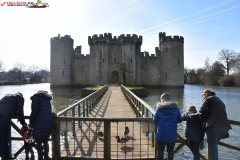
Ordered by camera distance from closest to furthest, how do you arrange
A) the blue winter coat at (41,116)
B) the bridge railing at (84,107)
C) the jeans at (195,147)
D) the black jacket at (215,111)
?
the black jacket at (215,111)
the blue winter coat at (41,116)
the jeans at (195,147)
the bridge railing at (84,107)

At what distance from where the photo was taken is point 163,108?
4387mm

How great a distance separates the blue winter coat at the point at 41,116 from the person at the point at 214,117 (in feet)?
9.70

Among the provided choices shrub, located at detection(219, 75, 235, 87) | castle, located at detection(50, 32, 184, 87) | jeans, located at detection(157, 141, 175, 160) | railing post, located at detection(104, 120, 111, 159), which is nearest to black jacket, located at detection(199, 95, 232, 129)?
jeans, located at detection(157, 141, 175, 160)

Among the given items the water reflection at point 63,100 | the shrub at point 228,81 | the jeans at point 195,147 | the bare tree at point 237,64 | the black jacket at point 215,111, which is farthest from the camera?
the bare tree at point 237,64

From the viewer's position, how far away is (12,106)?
4.71 metres

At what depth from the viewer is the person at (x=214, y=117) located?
4.32 meters

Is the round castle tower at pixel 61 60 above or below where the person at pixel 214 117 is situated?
above

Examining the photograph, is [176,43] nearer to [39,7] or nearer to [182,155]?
[39,7]

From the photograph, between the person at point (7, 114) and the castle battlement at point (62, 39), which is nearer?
the person at point (7, 114)

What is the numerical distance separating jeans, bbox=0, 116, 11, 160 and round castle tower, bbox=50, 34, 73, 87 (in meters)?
45.4

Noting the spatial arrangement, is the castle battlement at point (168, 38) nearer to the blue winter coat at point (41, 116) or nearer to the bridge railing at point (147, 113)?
the bridge railing at point (147, 113)

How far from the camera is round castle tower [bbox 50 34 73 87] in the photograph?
4862cm

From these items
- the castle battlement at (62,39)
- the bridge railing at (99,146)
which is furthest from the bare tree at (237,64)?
the bridge railing at (99,146)

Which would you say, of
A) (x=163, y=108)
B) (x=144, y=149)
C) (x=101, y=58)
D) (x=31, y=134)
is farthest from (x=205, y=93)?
(x=101, y=58)
